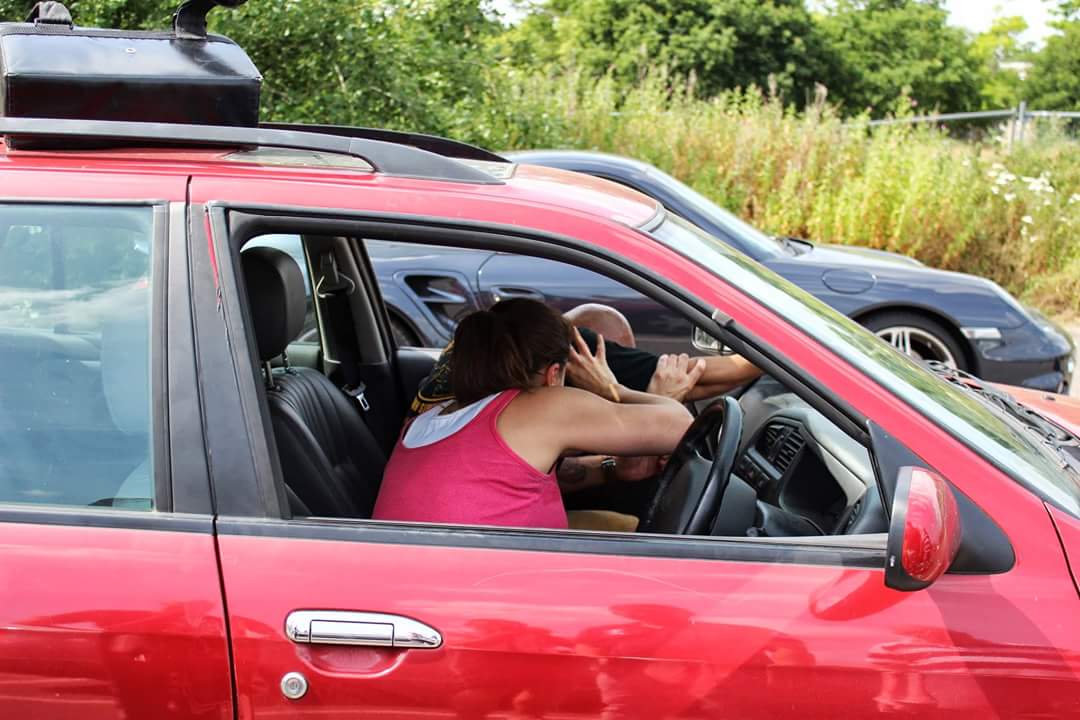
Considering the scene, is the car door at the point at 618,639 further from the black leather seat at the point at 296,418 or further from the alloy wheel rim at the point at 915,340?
the alloy wheel rim at the point at 915,340

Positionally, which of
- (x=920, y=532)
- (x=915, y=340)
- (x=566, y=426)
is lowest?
(x=915, y=340)

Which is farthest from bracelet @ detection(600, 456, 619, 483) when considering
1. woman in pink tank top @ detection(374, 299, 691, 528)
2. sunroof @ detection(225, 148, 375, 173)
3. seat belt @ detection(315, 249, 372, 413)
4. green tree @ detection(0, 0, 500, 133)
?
green tree @ detection(0, 0, 500, 133)

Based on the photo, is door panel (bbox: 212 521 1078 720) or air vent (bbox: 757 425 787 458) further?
air vent (bbox: 757 425 787 458)

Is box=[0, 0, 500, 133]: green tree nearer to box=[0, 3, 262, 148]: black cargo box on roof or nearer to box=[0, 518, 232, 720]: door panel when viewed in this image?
box=[0, 3, 262, 148]: black cargo box on roof

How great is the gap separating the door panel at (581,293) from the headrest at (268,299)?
3.87 metres

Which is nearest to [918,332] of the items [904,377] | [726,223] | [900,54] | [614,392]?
[726,223]

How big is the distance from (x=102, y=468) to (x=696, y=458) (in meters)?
1.37

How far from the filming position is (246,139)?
2.14 metres

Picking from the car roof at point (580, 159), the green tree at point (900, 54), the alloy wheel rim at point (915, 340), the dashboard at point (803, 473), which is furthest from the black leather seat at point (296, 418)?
the green tree at point (900, 54)

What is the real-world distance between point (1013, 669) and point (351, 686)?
3.50 feet

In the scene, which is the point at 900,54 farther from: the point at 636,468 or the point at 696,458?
the point at 696,458

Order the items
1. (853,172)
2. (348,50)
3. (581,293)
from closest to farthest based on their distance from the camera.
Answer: (581,293) < (348,50) < (853,172)

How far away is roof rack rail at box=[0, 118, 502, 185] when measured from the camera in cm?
214

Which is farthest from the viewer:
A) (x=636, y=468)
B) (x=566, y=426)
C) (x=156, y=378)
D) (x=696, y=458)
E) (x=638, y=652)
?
(x=636, y=468)
